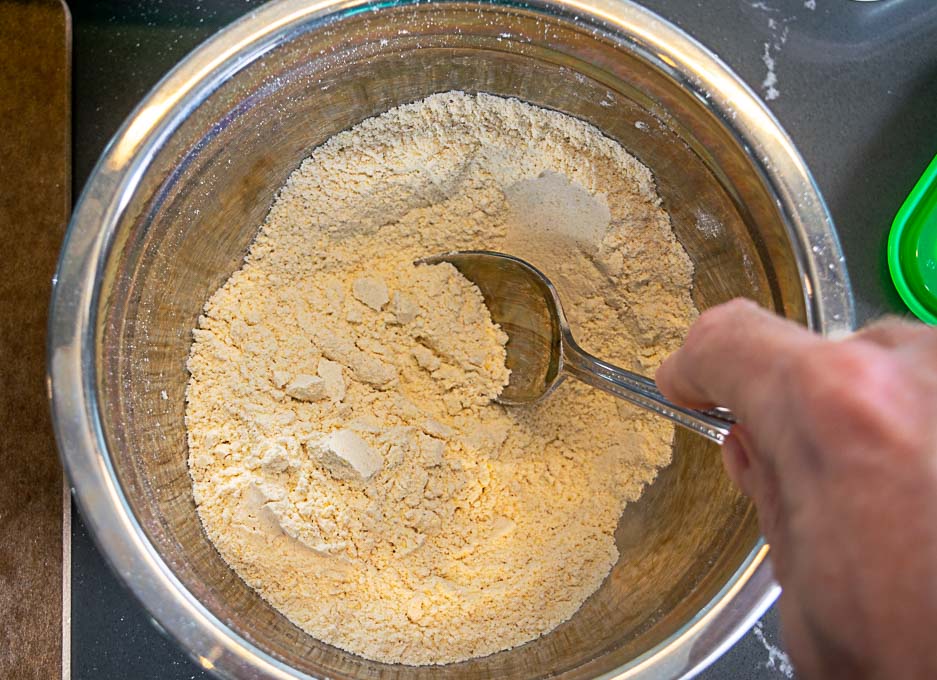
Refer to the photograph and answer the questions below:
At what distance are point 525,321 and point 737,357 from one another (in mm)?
456

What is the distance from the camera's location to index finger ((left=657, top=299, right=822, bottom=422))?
474 mm

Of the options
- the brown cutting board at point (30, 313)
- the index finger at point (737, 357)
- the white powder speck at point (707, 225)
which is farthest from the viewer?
the brown cutting board at point (30, 313)

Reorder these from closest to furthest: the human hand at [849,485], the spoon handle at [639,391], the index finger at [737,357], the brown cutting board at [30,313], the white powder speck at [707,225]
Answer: the human hand at [849,485]
the index finger at [737,357]
the spoon handle at [639,391]
the white powder speck at [707,225]
the brown cutting board at [30,313]

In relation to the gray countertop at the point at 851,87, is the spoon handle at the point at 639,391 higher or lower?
lower

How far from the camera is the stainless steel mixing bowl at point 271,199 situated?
721 millimetres

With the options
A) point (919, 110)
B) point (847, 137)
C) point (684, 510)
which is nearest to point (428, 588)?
point (684, 510)

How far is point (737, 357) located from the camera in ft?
1.67

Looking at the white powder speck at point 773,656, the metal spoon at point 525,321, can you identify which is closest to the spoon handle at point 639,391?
the metal spoon at point 525,321

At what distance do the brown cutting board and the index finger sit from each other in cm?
85

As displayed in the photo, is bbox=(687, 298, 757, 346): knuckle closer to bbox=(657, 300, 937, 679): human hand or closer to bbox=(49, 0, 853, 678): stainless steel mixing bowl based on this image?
bbox=(657, 300, 937, 679): human hand

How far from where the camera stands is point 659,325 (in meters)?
0.89

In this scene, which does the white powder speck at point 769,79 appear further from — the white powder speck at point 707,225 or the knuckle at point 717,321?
the knuckle at point 717,321

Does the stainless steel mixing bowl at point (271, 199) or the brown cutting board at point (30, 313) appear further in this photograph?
the brown cutting board at point (30, 313)

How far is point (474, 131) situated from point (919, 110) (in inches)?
26.4
